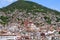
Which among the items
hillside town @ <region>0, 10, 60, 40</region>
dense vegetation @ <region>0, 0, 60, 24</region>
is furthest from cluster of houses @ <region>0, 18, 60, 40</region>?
dense vegetation @ <region>0, 0, 60, 24</region>

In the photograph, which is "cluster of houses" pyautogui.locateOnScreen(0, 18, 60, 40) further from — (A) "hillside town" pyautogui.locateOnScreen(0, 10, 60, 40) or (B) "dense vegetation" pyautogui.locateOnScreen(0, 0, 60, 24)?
(B) "dense vegetation" pyautogui.locateOnScreen(0, 0, 60, 24)

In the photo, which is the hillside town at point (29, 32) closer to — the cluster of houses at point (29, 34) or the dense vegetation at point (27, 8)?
the cluster of houses at point (29, 34)

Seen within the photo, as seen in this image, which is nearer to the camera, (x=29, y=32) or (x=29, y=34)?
(x=29, y=34)

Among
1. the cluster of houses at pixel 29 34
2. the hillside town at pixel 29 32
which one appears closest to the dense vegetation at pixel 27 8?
the hillside town at pixel 29 32

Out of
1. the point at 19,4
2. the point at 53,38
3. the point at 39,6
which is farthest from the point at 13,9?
the point at 53,38

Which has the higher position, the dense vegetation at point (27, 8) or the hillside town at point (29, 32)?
the hillside town at point (29, 32)

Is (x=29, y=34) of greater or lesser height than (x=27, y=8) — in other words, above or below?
above

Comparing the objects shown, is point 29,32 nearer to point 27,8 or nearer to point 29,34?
point 29,34

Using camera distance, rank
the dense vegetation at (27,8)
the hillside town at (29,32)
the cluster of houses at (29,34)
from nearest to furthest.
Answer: the cluster of houses at (29,34) < the hillside town at (29,32) < the dense vegetation at (27,8)

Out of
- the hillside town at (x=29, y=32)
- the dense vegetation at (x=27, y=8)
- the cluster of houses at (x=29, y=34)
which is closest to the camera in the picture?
the cluster of houses at (x=29, y=34)

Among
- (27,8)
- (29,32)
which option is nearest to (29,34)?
(29,32)

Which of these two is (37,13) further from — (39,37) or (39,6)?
(39,37)

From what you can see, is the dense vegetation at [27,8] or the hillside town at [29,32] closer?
the hillside town at [29,32]
